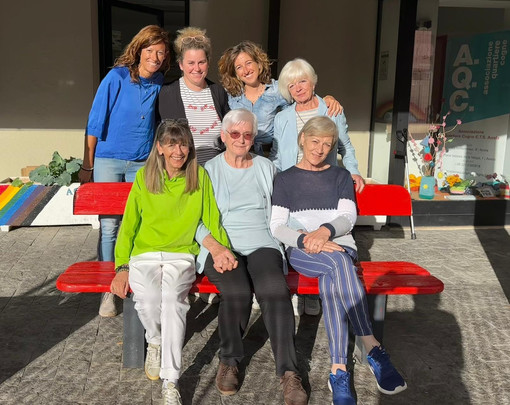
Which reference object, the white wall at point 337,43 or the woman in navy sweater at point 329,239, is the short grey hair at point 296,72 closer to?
the woman in navy sweater at point 329,239

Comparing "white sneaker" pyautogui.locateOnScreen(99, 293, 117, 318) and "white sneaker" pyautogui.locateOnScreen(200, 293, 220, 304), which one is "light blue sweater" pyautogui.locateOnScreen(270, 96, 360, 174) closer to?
"white sneaker" pyautogui.locateOnScreen(200, 293, 220, 304)

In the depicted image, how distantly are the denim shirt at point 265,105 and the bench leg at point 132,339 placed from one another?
1.43m

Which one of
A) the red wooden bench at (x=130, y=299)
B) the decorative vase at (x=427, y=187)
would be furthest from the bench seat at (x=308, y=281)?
the decorative vase at (x=427, y=187)

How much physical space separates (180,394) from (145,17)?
6.78 m

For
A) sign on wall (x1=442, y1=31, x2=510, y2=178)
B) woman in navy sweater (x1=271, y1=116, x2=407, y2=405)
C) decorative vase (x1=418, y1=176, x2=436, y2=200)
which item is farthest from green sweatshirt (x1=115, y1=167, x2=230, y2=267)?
sign on wall (x1=442, y1=31, x2=510, y2=178)

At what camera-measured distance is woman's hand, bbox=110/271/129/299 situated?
3098mm

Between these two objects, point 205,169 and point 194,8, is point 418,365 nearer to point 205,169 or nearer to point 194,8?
point 205,169

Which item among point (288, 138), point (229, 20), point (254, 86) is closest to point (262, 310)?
point (288, 138)

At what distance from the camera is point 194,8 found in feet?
24.5

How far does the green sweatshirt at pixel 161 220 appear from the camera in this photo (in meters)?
3.23

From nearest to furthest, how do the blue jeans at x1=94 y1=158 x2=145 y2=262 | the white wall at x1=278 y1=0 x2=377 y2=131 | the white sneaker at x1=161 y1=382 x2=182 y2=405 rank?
the white sneaker at x1=161 y1=382 x2=182 y2=405 < the blue jeans at x1=94 y1=158 x2=145 y2=262 < the white wall at x1=278 y1=0 x2=377 y2=131

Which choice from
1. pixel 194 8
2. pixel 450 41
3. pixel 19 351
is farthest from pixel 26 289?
pixel 450 41

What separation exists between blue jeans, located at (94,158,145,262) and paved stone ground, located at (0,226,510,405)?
523 mm

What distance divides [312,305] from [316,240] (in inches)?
39.0
